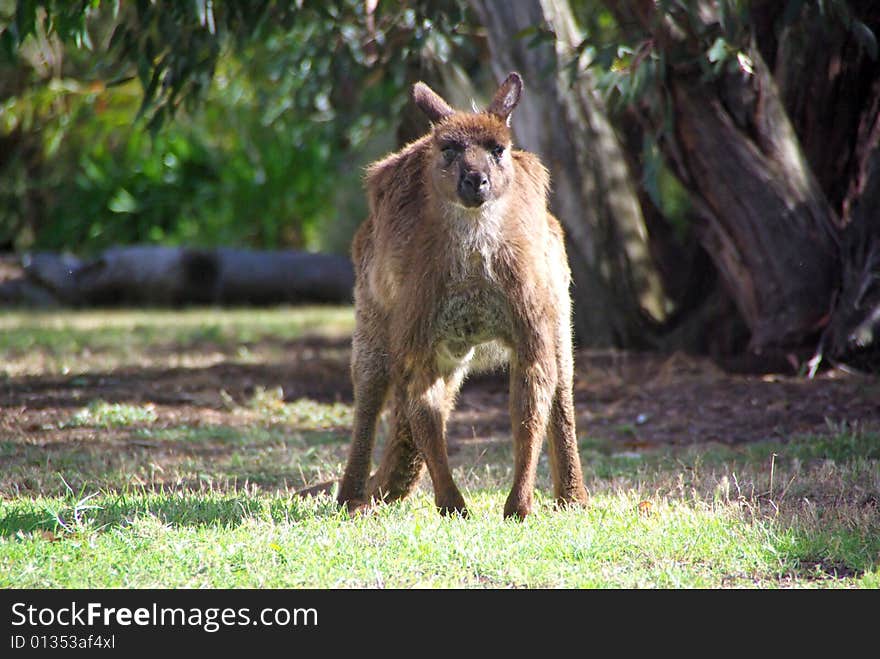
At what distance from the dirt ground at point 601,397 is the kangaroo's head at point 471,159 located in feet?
9.41

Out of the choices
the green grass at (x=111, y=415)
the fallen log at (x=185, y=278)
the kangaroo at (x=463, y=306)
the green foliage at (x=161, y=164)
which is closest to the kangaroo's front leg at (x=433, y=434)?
the kangaroo at (x=463, y=306)

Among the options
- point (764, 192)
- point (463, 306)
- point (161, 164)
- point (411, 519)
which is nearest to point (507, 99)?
point (463, 306)

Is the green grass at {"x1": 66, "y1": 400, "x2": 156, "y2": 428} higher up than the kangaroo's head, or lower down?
lower down

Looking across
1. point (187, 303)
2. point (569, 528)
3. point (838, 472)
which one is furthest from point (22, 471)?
point (187, 303)

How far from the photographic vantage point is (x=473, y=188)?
5500 millimetres

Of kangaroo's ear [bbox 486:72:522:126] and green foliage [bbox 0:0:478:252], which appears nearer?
kangaroo's ear [bbox 486:72:522:126]

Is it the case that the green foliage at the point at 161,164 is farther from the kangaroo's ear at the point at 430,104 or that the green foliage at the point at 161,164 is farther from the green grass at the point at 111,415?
the kangaroo's ear at the point at 430,104

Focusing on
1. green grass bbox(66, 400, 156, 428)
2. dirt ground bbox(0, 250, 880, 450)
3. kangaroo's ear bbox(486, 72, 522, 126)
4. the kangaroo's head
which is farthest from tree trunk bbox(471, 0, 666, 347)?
the kangaroo's head

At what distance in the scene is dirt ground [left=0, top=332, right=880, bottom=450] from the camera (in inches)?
324

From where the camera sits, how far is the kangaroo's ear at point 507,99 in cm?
600

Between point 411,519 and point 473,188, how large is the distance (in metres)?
→ 1.54

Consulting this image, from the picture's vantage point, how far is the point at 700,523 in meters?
5.36

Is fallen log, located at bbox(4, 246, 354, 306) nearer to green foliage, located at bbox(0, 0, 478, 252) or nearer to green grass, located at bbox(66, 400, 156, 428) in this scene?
green foliage, located at bbox(0, 0, 478, 252)
